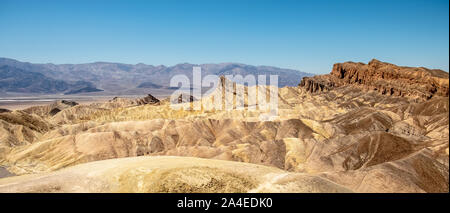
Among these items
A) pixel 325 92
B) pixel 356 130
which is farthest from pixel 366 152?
pixel 325 92

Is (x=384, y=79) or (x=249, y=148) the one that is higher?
(x=384, y=79)

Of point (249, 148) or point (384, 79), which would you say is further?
point (384, 79)

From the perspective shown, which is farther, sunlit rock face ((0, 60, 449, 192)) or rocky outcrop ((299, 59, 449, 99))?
rocky outcrop ((299, 59, 449, 99))

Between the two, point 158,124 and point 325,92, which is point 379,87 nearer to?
point 325,92
